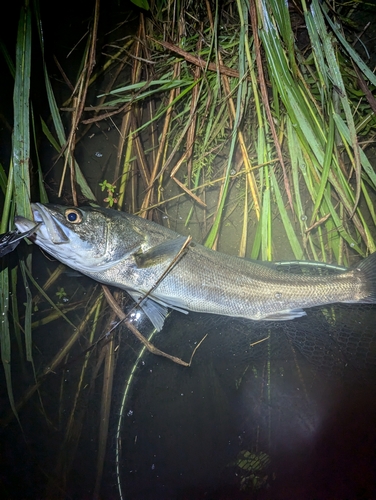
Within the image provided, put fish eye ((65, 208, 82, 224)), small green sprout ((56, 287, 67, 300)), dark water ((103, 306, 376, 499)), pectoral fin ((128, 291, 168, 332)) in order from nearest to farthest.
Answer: fish eye ((65, 208, 82, 224)) < pectoral fin ((128, 291, 168, 332)) < dark water ((103, 306, 376, 499)) < small green sprout ((56, 287, 67, 300))

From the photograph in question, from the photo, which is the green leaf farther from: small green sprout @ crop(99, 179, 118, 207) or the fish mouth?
the fish mouth

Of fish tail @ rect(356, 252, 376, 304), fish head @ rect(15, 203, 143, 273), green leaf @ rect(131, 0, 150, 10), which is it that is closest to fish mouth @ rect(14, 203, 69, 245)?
fish head @ rect(15, 203, 143, 273)

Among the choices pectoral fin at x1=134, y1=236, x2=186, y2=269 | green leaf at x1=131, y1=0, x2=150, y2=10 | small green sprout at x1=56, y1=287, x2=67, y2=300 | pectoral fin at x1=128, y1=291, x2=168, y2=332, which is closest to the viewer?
pectoral fin at x1=134, y1=236, x2=186, y2=269

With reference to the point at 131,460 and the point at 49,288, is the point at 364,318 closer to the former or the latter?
Result: the point at 131,460

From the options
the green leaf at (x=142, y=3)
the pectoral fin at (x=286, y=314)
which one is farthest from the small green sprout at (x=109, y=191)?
the pectoral fin at (x=286, y=314)

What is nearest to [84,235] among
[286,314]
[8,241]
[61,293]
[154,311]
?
[8,241]

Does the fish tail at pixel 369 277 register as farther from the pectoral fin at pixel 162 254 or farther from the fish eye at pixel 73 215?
the fish eye at pixel 73 215

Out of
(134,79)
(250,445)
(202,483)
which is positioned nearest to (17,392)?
(202,483)
